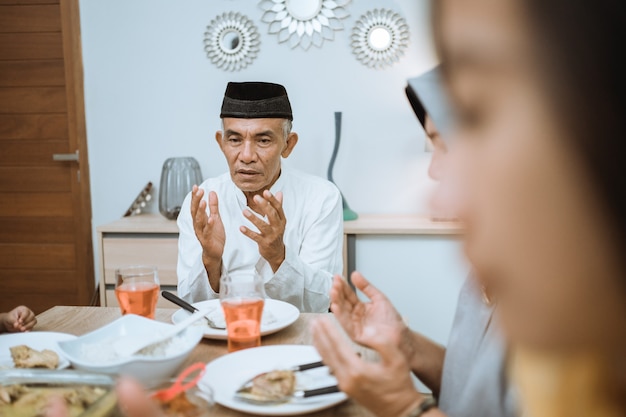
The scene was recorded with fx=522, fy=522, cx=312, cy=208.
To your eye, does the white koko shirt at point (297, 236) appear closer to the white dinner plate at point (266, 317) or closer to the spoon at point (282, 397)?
the white dinner plate at point (266, 317)

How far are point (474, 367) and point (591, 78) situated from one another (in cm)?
74

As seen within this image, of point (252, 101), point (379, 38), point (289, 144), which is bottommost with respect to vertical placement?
point (289, 144)

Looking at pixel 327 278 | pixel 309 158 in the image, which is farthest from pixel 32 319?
pixel 309 158

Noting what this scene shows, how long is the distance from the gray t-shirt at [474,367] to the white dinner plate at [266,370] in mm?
216

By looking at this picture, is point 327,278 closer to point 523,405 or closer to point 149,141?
point 523,405

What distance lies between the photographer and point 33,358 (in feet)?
3.21

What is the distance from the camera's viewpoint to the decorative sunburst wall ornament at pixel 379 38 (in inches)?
118

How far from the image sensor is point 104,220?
331 centimetres

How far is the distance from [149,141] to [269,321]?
2220 mm

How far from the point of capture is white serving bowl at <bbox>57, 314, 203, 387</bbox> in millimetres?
856

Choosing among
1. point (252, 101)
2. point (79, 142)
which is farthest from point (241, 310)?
point (79, 142)

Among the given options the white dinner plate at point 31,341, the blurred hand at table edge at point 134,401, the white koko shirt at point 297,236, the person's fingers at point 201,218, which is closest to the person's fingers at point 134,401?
the blurred hand at table edge at point 134,401

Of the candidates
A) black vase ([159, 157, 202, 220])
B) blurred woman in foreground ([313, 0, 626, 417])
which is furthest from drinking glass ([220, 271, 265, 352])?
black vase ([159, 157, 202, 220])

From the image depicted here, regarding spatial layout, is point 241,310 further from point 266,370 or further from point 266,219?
point 266,219
